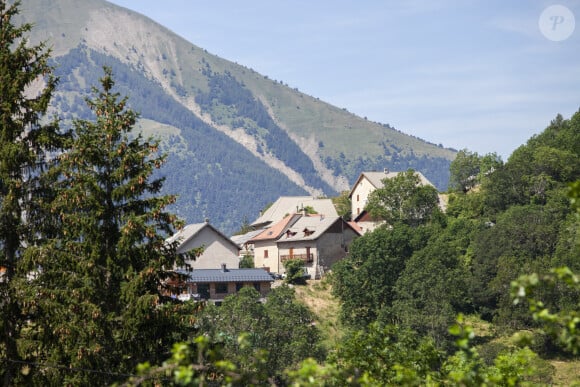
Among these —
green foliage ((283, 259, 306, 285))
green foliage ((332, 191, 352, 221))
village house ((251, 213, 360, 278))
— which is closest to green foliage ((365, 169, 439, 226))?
village house ((251, 213, 360, 278))

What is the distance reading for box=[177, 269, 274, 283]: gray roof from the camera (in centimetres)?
10231

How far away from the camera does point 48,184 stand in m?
30.4

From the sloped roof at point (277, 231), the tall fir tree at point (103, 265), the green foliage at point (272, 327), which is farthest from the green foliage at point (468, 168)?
the tall fir tree at point (103, 265)

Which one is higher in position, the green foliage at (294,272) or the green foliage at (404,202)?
the green foliage at (404,202)

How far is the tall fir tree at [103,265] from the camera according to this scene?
2864cm

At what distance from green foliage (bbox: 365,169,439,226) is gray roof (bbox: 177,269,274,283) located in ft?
66.0

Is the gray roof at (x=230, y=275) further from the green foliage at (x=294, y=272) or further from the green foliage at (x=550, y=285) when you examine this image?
the green foliage at (x=550, y=285)

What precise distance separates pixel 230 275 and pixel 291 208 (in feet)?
184

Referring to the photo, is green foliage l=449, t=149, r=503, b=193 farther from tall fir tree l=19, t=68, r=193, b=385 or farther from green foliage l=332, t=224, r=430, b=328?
tall fir tree l=19, t=68, r=193, b=385

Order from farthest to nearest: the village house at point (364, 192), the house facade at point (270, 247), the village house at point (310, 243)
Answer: the village house at point (364, 192) → the house facade at point (270, 247) → the village house at point (310, 243)

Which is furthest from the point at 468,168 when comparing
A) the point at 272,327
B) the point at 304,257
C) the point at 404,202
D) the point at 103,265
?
the point at 103,265

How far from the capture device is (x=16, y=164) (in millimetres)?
29734

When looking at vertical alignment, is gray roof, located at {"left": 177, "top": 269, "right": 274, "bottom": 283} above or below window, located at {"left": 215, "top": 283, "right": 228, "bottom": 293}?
above

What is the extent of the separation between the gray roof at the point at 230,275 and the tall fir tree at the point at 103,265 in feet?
229
